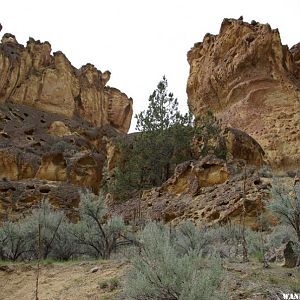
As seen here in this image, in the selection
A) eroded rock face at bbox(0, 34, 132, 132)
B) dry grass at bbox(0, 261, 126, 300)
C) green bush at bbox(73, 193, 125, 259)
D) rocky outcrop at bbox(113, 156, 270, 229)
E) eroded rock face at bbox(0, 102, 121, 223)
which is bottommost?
dry grass at bbox(0, 261, 126, 300)

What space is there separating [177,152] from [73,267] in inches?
572

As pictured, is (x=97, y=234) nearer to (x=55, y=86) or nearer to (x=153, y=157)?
(x=153, y=157)

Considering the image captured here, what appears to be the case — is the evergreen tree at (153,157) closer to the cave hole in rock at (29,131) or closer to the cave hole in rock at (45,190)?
the cave hole in rock at (45,190)

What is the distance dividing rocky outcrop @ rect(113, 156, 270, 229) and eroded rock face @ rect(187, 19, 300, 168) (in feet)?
37.0

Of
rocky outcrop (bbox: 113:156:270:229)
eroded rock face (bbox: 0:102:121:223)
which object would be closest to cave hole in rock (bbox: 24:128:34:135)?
eroded rock face (bbox: 0:102:121:223)

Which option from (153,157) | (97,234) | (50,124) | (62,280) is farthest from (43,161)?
(62,280)

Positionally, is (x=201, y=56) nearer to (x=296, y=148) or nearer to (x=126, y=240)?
(x=296, y=148)

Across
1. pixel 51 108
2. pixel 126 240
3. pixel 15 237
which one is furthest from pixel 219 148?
pixel 51 108

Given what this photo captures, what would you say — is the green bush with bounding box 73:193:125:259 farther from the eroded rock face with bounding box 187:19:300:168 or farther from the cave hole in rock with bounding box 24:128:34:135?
the cave hole in rock with bounding box 24:128:34:135

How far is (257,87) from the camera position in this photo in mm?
35531

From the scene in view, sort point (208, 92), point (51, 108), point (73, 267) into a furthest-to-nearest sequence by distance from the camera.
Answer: point (51, 108)
point (208, 92)
point (73, 267)

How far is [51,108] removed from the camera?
57.1m

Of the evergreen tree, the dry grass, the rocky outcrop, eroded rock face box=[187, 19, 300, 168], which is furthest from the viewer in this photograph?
eroded rock face box=[187, 19, 300, 168]

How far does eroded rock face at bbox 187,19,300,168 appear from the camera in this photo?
109 feet
